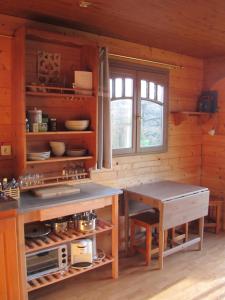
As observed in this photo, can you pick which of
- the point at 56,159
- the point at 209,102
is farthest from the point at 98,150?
the point at 209,102

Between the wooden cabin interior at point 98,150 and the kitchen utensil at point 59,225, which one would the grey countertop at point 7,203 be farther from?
the kitchen utensil at point 59,225

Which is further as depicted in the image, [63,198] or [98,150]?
[98,150]

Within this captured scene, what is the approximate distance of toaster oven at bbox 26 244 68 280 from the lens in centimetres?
239

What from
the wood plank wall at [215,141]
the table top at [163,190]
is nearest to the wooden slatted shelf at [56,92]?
the table top at [163,190]

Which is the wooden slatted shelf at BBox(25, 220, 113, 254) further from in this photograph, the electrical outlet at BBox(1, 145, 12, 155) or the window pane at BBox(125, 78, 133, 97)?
the window pane at BBox(125, 78, 133, 97)

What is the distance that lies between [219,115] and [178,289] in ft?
7.69

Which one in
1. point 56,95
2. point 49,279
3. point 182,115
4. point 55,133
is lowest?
point 49,279

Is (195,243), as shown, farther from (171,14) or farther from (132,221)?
(171,14)

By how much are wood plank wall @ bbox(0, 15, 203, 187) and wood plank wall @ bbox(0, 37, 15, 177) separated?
63 centimetres

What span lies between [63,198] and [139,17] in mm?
1591

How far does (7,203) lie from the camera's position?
2125 mm

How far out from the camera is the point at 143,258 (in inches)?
127

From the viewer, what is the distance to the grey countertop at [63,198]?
7.14 feet

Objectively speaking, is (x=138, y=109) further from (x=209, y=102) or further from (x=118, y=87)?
(x=209, y=102)
